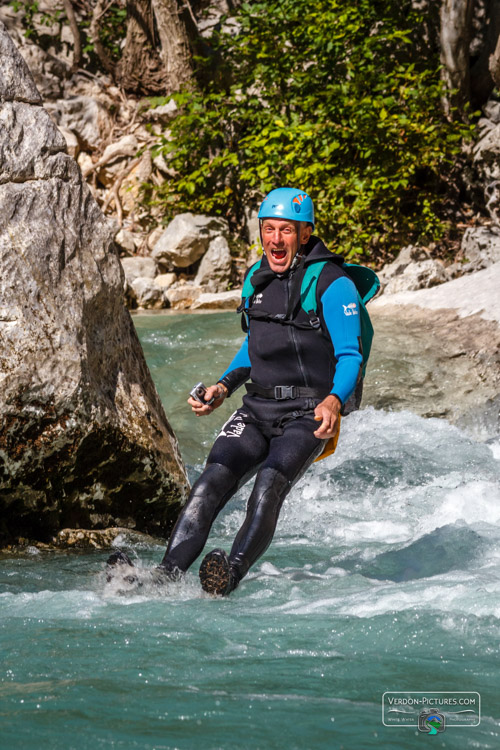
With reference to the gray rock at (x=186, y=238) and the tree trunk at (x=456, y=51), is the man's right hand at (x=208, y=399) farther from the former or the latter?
the gray rock at (x=186, y=238)

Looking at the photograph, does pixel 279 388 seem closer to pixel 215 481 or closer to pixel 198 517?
pixel 215 481

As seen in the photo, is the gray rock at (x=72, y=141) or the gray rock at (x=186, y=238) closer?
the gray rock at (x=186, y=238)

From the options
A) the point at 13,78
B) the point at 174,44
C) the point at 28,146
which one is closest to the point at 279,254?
the point at 28,146

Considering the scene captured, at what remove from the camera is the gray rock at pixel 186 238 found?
496 inches

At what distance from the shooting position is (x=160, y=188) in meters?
13.4

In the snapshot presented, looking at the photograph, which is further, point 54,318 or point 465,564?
point 54,318

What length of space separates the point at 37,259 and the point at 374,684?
272cm

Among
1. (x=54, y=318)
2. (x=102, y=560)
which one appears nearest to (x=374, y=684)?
(x=102, y=560)

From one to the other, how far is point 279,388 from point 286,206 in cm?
81

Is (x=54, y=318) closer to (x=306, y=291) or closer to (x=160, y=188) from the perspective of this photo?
(x=306, y=291)

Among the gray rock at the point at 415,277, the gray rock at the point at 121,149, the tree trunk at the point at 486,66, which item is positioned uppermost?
the tree trunk at the point at 486,66

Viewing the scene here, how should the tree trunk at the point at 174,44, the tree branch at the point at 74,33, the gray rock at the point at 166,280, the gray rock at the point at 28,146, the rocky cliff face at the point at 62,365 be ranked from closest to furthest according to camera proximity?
the rocky cliff face at the point at 62,365 → the gray rock at the point at 28,146 → the gray rock at the point at 166,280 → the tree trunk at the point at 174,44 → the tree branch at the point at 74,33

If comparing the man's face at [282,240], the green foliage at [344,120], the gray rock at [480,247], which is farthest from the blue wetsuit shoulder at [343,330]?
the green foliage at [344,120]

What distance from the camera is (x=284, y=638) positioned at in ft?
9.25
